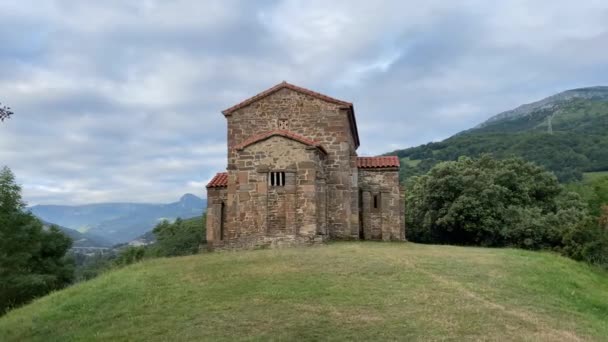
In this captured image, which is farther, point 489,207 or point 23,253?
point 489,207

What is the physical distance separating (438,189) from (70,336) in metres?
30.8

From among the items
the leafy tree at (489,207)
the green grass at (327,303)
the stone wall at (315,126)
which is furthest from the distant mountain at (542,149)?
the green grass at (327,303)

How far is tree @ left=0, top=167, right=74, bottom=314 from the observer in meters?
29.1

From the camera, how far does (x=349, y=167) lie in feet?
89.7

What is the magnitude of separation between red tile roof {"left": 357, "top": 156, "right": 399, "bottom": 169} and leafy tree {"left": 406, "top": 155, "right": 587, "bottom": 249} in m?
9.84

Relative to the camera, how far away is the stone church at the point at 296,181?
79.5 feet

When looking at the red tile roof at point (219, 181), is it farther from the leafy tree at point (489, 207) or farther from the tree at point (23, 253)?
the leafy tree at point (489, 207)

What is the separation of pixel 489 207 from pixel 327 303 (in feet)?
87.2

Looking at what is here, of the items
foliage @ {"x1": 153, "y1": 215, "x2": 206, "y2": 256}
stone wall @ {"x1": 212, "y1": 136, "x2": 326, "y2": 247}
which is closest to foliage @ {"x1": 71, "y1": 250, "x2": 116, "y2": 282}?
foliage @ {"x1": 153, "y1": 215, "x2": 206, "y2": 256}

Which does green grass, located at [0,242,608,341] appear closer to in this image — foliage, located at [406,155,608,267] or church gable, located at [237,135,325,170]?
church gable, located at [237,135,325,170]

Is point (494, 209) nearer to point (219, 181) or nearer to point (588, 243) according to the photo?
point (588, 243)

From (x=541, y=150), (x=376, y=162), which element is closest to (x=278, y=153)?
(x=376, y=162)

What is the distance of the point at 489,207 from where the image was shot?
1403 inches

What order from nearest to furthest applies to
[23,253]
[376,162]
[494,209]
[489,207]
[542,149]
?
[376,162], [23,253], [494,209], [489,207], [542,149]
